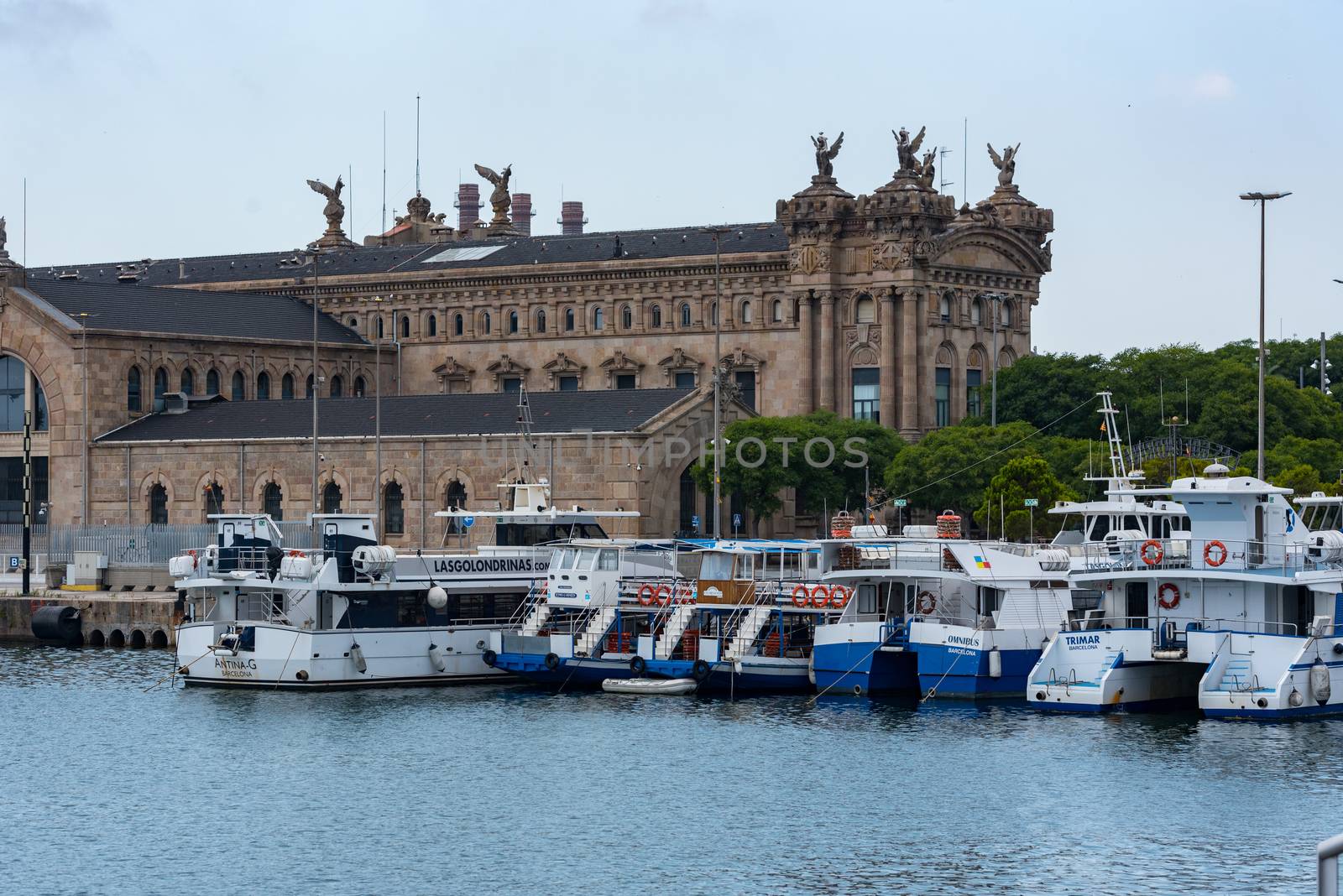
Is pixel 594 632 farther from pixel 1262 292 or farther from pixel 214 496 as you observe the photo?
pixel 214 496

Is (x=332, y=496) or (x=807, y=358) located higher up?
(x=807, y=358)

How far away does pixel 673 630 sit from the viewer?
8081 cm

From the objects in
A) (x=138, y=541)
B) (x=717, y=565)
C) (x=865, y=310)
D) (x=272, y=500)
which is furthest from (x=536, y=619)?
(x=865, y=310)

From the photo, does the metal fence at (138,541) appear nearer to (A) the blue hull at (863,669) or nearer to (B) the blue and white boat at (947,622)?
(A) the blue hull at (863,669)

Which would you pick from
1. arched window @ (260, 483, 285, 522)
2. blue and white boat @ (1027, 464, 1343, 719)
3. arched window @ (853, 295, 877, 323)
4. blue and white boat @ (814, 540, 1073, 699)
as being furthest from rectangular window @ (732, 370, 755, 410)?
blue and white boat @ (1027, 464, 1343, 719)

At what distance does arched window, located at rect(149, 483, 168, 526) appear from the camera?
124 metres

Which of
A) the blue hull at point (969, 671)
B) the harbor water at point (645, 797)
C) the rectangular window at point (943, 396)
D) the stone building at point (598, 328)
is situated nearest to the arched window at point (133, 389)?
the stone building at point (598, 328)

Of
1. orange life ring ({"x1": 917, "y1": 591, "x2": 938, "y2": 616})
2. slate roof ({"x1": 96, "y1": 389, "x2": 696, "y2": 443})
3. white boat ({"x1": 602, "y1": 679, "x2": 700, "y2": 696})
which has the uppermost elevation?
slate roof ({"x1": 96, "y1": 389, "x2": 696, "y2": 443})

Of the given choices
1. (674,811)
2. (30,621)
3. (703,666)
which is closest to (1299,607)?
(703,666)

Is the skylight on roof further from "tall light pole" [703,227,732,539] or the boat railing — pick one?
the boat railing

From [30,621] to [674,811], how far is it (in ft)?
167

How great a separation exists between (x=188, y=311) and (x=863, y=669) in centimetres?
6897

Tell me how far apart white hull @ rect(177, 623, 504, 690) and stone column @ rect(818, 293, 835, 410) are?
44.0m

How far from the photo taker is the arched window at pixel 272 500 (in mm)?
119750
